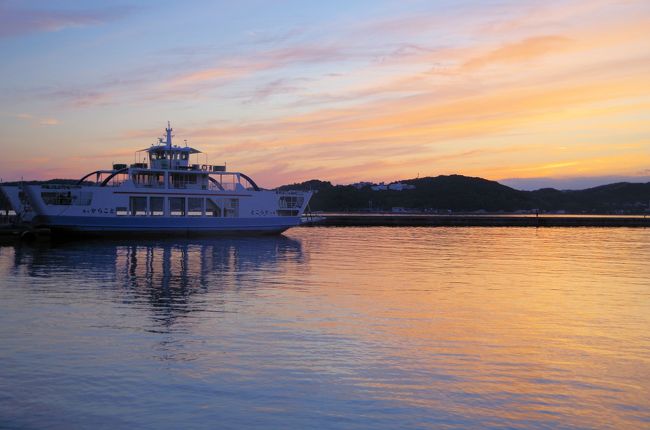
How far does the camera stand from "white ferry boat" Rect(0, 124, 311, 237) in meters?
52.3

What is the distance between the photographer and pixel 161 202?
58.2 metres

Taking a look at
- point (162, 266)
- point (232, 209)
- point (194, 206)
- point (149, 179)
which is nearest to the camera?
point (162, 266)

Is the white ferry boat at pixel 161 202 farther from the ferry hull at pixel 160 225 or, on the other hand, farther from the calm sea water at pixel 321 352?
the calm sea water at pixel 321 352

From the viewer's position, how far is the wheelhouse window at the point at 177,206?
5933cm

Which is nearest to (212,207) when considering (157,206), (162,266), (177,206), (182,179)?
(177,206)

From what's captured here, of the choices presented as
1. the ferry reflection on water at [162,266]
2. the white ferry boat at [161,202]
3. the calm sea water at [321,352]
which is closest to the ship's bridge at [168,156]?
the white ferry boat at [161,202]

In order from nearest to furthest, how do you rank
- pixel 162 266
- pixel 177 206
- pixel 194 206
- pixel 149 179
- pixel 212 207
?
pixel 162 266 < pixel 149 179 < pixel 194 206 < pixel 212 207 < pixel 177 206

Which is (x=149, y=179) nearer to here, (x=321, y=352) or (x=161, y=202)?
(x=161, y=202)

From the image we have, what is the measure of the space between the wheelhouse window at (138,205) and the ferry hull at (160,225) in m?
1.59

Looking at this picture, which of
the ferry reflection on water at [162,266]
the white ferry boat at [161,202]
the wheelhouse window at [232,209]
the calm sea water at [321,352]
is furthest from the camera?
the wheelhouse window at [232,209]

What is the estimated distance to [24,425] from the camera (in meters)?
8.49

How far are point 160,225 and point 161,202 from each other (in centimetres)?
308

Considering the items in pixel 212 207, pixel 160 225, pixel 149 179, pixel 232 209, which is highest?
pixel 149 179

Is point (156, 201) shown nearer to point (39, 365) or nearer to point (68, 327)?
point (68, 327)
